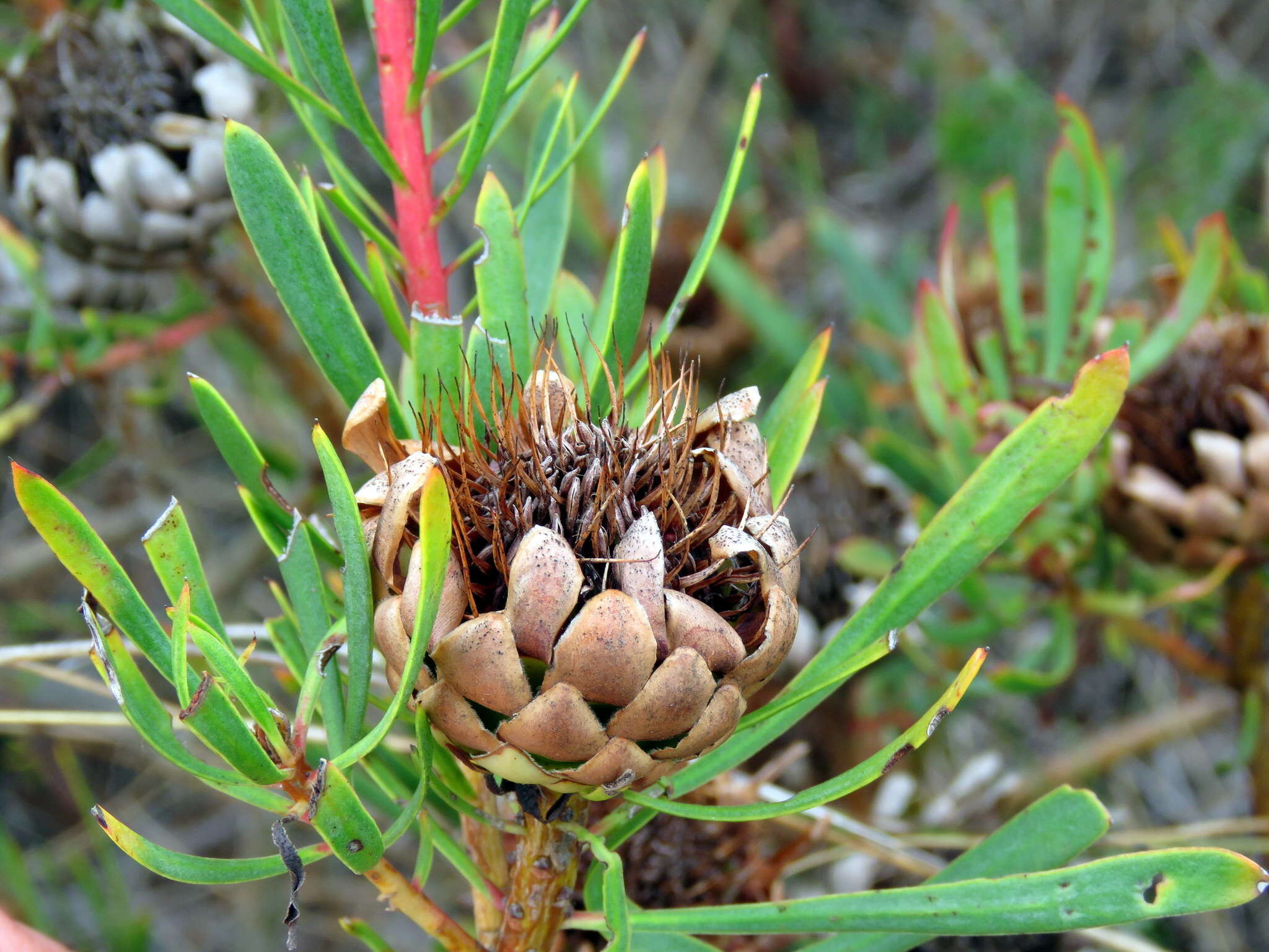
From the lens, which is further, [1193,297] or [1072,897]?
[1193,297]

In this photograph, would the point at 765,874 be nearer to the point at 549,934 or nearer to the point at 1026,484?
the point at 549,934

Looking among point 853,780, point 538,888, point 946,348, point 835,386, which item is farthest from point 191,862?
point 835,386

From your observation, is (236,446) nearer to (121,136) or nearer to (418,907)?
(418,907)

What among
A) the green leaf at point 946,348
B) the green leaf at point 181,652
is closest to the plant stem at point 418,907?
the green leaf at point 181,652

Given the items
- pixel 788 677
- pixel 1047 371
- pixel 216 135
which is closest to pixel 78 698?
pixel 216 135

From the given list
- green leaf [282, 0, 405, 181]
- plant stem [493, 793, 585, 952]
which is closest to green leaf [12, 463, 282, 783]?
plant stem [493, 793, 585, 952]
